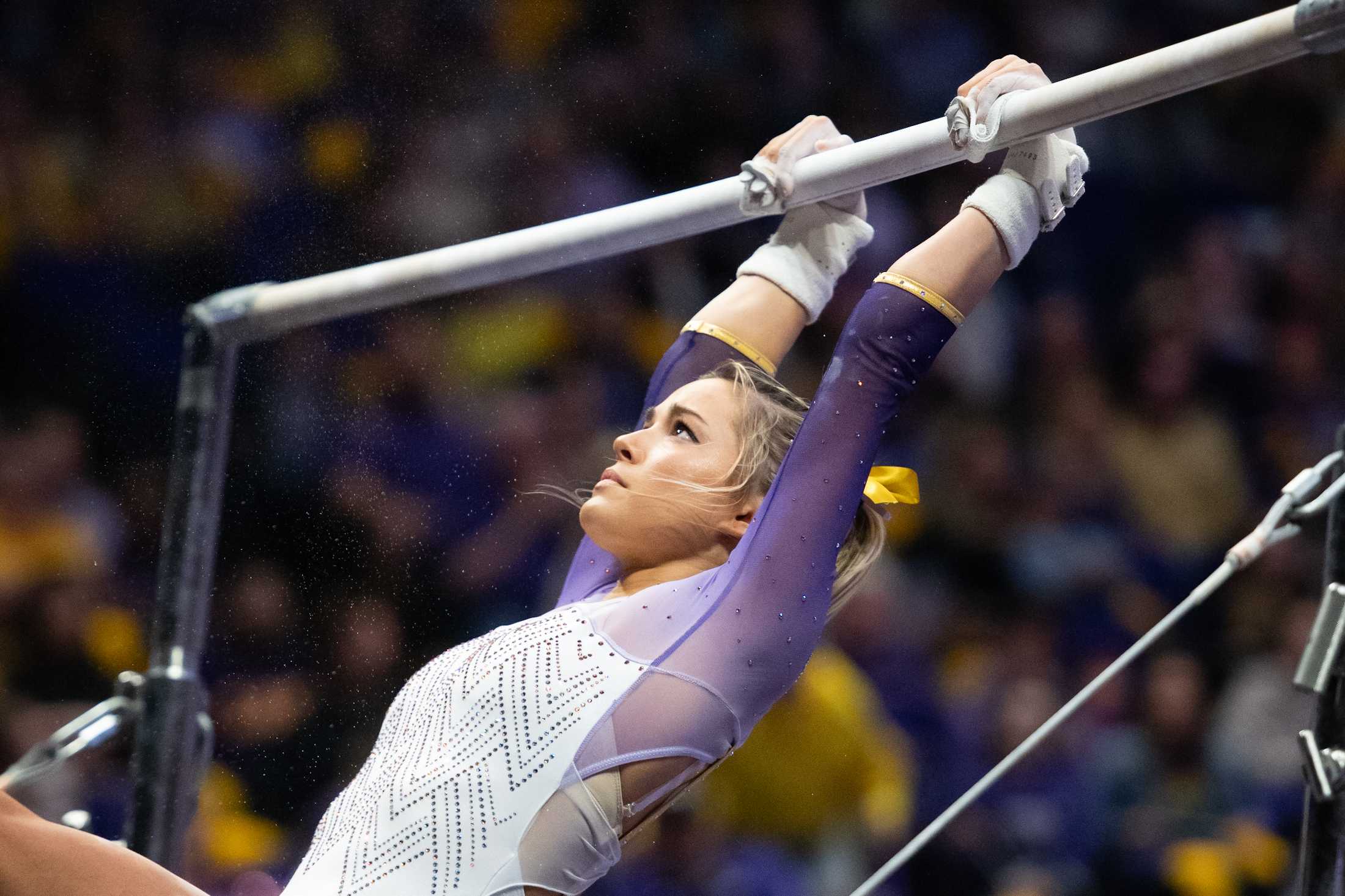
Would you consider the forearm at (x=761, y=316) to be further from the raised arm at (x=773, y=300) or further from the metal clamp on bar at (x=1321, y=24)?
the metal clamp on bar at (x=1321, y=24)

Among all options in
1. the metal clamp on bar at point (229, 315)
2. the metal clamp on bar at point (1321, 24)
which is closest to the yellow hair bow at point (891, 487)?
the metal clamp on bar at point (1321, 24)

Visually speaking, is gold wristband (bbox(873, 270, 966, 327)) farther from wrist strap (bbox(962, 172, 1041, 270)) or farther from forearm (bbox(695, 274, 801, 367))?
forearm (bbox(695, 274, 801, 367))

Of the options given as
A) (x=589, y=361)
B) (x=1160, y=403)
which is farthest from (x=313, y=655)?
(x=1160, y=403)

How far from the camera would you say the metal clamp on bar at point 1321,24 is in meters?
1.05

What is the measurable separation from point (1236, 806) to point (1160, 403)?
933mm

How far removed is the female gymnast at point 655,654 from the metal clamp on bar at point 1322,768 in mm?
467

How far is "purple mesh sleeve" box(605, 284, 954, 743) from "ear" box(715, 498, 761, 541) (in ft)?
0.37

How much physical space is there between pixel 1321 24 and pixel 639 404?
2178 mm

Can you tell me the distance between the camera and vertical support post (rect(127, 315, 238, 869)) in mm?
1744

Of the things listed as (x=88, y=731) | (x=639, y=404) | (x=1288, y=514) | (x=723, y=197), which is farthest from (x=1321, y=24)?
(x=639, y=404)

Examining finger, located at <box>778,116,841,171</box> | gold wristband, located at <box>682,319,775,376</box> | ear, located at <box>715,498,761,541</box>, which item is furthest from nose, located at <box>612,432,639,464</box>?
finger, located at <box>778,116,841,171</box>

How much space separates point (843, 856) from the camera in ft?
8.78

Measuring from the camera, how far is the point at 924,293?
1256 mm

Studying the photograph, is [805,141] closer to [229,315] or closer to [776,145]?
[776,145]
